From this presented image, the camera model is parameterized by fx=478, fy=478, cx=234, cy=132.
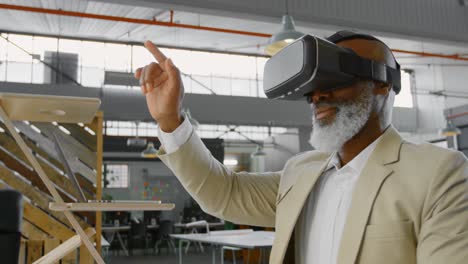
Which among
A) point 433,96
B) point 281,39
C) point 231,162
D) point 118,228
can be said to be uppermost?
point 433,96

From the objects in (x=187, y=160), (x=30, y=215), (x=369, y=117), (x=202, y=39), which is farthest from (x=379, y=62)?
(x=202, y=39)

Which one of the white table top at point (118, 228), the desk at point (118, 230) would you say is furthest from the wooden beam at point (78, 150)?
the desk at point (118, 230)

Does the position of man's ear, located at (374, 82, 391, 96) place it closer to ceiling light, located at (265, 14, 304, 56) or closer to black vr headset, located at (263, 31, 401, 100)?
black vr headset, located at (263, 31, 401, 100)

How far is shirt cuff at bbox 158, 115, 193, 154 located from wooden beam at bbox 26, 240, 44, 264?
261cm

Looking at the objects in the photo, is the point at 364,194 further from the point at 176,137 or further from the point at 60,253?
the point at 60,253

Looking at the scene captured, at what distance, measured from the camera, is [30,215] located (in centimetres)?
334

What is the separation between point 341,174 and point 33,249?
2850 millimetres

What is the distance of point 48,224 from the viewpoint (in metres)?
3.38

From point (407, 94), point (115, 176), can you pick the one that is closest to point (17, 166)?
point (115, 176)

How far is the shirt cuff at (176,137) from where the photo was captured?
115 cm

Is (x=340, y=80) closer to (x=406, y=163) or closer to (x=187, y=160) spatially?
(x=406, y=163)

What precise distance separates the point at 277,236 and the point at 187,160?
299mm

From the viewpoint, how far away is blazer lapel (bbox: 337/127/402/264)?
978 mm

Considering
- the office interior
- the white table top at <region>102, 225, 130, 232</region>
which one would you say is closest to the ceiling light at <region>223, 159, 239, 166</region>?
the office interior
